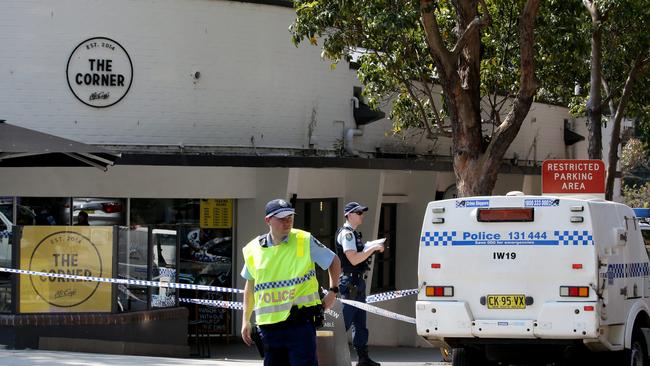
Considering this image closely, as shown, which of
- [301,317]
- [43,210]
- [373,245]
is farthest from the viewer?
[43,210]

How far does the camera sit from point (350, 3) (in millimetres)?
14734

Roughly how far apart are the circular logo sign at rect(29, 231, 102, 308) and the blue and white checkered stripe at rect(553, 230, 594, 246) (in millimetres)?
6240

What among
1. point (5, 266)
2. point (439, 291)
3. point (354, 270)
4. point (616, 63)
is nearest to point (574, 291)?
point (439, 291)

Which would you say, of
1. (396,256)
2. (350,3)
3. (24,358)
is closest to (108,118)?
(350,3)

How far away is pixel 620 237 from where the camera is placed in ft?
35.5

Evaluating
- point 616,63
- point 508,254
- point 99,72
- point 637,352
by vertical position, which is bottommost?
point 637,352

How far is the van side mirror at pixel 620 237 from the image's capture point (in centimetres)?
1072

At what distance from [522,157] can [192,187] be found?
11.0m

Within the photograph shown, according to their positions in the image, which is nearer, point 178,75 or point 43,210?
point 43,210

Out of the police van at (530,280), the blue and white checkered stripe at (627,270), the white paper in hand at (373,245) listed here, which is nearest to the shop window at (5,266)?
the white paper in hand at (373,245)

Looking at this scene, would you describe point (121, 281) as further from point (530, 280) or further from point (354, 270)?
point (530, 280)

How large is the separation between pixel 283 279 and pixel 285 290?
87 millimetres

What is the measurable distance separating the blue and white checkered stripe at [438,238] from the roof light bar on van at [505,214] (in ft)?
1.08

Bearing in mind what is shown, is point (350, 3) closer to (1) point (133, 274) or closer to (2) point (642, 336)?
(1) point (133, 274)
